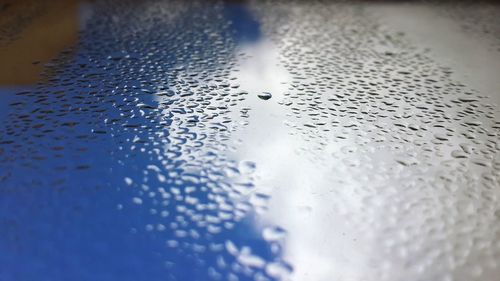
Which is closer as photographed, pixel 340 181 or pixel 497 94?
pixel 340 181

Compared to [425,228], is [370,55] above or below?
above

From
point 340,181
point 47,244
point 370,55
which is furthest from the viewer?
point 370,55

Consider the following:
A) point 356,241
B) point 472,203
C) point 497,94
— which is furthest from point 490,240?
point 497,94

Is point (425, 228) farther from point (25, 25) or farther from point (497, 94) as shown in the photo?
point (25, 25)

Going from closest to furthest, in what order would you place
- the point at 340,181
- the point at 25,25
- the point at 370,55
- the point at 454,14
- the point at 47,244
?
1. the point at 47,244
2. the point at 340,181
3. the point at 370,55
4. the point at 25,25
5. the point at 454,14
